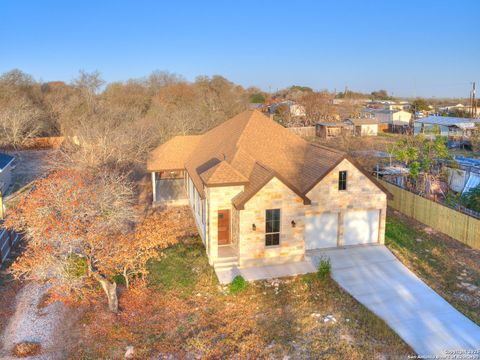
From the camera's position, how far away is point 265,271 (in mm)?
17266

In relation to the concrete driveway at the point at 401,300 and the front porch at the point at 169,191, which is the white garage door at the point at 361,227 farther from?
the front porch at the point at 169,191

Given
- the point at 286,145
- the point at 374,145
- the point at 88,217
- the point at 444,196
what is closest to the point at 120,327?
the point at 88,217

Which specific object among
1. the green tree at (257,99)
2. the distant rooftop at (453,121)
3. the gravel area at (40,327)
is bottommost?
the gravel area at (40,327)

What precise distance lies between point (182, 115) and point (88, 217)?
30.5 m

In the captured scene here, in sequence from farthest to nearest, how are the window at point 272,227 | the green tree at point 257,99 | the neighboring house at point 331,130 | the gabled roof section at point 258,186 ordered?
1. the green tree at point 257,99
2. the neighboring house at point 331,130
3. the window at point 272,227
4. the gabled roof section at point 258,186

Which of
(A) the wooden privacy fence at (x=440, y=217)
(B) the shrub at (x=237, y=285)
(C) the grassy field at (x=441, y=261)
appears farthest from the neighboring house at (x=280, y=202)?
(A) the wooden privacy fence at (x=440, y=217)

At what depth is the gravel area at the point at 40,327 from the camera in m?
12.6

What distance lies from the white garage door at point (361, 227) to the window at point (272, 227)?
154 inches

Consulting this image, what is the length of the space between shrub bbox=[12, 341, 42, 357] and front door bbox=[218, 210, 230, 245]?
8.79m

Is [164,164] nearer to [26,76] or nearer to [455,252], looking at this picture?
[455,252]

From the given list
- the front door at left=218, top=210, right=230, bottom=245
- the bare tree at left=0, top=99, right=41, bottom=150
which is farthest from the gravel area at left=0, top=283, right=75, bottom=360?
the bare tree at left=0, top=99, right=41, bottom=150

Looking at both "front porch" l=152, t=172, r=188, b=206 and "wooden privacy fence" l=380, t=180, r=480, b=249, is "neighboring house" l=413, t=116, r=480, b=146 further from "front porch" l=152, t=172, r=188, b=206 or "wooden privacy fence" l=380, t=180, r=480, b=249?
"front porch" l=152, t=172, r=188, b=206

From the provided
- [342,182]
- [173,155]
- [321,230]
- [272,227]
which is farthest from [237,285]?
→ [173,155]

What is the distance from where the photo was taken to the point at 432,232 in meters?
22.6
